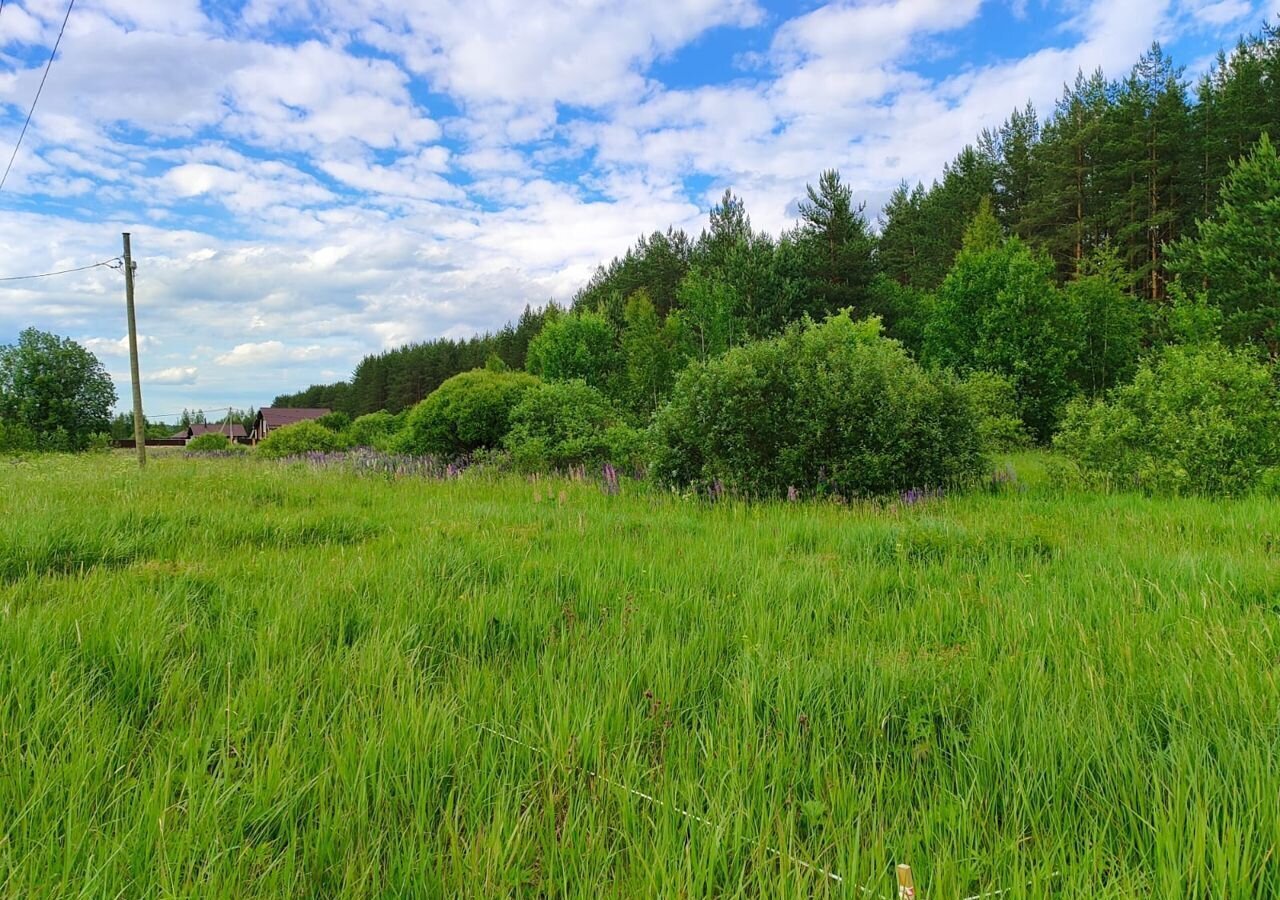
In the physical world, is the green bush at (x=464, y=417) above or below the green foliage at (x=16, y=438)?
below

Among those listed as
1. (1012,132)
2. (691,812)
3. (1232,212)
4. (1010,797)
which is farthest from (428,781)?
(1012,132)

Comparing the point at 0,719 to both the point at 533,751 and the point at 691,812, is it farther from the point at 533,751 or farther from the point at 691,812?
the point at 691,812

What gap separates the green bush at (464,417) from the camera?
43.9ft

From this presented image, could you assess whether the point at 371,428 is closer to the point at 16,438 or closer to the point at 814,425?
the point at 16,438

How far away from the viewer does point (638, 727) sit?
1.88 meters

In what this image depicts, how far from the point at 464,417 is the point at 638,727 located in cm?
1217

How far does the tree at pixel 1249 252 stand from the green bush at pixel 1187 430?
17.5 metres

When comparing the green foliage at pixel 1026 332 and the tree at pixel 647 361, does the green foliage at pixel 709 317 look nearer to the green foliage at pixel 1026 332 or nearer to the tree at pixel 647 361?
the tree at pixel 647 361

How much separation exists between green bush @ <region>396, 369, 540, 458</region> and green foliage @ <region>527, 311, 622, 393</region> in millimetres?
26544

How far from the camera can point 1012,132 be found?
38.0m

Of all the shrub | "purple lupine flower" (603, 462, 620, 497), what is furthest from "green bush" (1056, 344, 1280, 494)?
the shrub

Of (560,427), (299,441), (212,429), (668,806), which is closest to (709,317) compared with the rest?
(299,441)

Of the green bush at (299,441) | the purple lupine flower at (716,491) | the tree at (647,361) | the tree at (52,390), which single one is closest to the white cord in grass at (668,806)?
the purple lupine flower at (716,491)

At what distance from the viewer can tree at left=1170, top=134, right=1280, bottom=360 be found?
20.3 meters
